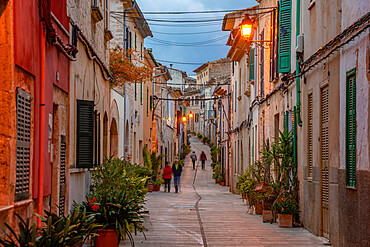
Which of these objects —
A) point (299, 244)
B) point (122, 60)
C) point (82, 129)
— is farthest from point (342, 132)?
point (122, 60)

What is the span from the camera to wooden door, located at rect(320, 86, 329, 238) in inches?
461

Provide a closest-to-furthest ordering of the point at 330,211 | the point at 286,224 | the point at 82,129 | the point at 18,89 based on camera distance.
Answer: the point at 18,89 < the point at 330,211 < the point at 82,129 < the point at 286,224

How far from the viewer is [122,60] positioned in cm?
1914

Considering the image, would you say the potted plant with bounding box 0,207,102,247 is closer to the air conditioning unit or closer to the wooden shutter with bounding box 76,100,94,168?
the wooden shutter with bounding box 76,100,94,168

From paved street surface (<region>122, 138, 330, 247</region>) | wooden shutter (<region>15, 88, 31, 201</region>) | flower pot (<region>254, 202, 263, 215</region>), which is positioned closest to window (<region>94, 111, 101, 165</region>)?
paved street surface (<region>122, 138, 330, 247</region>)

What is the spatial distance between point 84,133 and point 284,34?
675 centimetres

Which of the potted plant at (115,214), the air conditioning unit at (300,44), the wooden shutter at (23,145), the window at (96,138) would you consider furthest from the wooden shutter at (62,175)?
the air conditioning unit at (300,44)

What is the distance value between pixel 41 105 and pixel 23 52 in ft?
4.45

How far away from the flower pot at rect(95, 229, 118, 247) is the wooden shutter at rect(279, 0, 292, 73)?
804cm

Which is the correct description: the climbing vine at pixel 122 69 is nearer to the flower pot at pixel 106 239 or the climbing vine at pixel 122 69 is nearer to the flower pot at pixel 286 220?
the flower pot at pixel 286 220

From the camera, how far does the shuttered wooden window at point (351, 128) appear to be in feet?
30.9

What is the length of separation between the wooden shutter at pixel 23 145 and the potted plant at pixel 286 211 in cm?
743

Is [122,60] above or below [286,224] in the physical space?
above

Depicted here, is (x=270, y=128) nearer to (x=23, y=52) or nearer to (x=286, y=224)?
(x=286, y=224)
